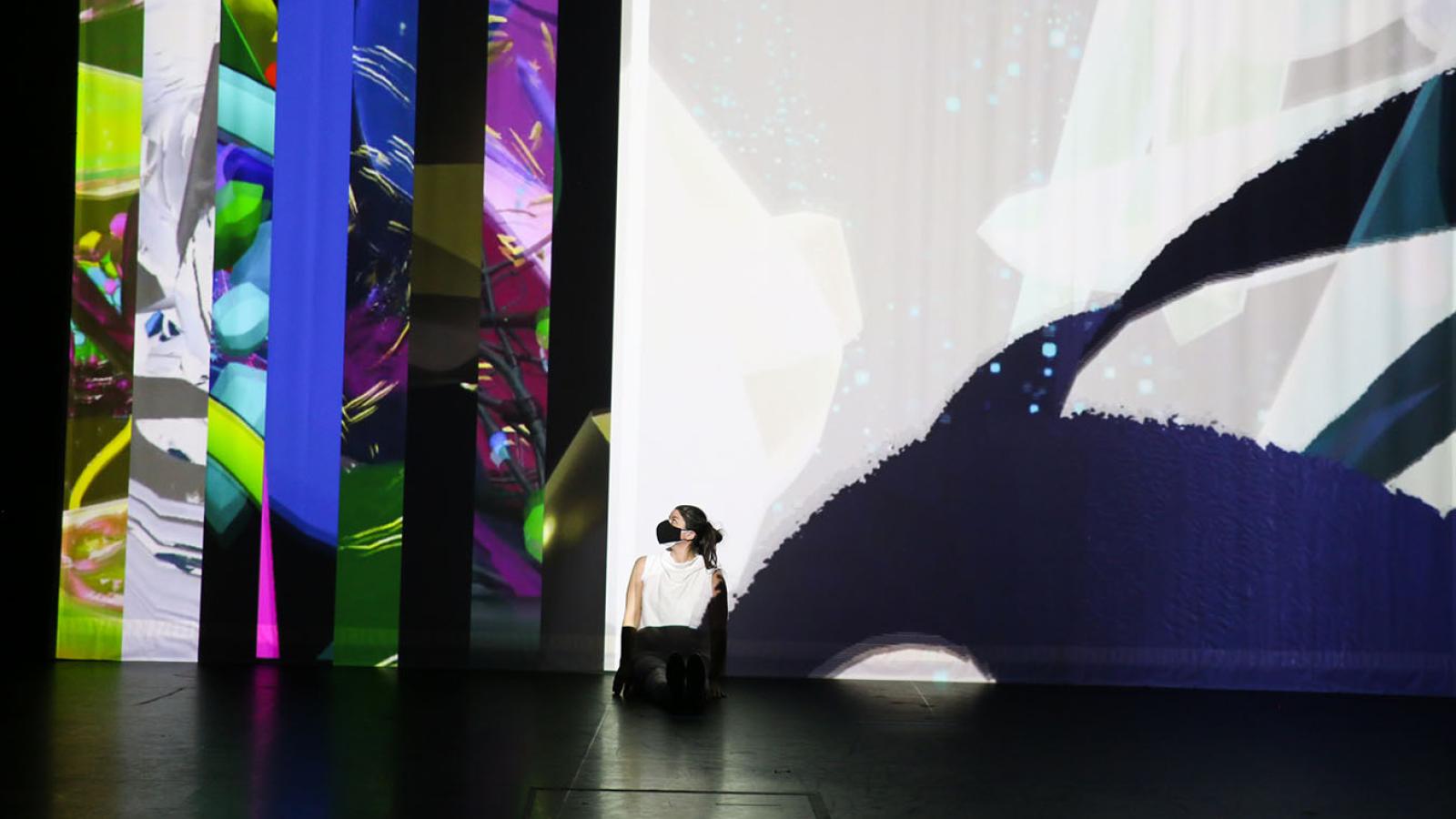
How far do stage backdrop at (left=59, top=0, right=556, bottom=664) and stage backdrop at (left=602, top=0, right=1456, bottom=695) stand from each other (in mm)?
512

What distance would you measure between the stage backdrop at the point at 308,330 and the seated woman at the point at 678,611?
3.02 ft

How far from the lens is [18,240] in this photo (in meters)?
5.89

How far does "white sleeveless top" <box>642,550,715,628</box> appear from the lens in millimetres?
4957

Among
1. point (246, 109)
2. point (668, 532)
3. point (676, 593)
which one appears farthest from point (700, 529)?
point (246, 109)

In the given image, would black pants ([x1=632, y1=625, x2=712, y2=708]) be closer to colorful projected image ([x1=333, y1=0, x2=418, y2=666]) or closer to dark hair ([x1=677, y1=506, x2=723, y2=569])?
dark hair ([x1=677, y1=506, x2=723, y2=569])

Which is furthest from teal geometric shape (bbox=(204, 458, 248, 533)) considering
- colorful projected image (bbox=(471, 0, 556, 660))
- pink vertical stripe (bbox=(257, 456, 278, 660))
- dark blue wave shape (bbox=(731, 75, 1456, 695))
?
dark blue wave shape (bbox=(731, 75, 1456, 695))

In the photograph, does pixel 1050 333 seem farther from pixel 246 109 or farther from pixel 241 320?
pixel 246 109

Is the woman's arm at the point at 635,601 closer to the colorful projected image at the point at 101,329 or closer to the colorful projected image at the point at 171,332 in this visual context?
the colorful projected image at the point at 171,332

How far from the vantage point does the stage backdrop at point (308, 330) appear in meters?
5.78

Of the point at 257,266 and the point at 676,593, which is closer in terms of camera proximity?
the point at 676,593

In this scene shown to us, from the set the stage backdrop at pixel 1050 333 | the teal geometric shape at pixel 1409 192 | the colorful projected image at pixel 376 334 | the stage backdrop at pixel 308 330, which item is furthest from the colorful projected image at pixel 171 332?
the teal geometric shape at pixel 1409 192

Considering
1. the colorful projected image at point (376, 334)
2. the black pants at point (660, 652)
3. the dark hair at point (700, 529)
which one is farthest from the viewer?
the colorful projected image at point (376, 334)

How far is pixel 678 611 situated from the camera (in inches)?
195

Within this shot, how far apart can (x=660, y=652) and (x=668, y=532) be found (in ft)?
1.46
